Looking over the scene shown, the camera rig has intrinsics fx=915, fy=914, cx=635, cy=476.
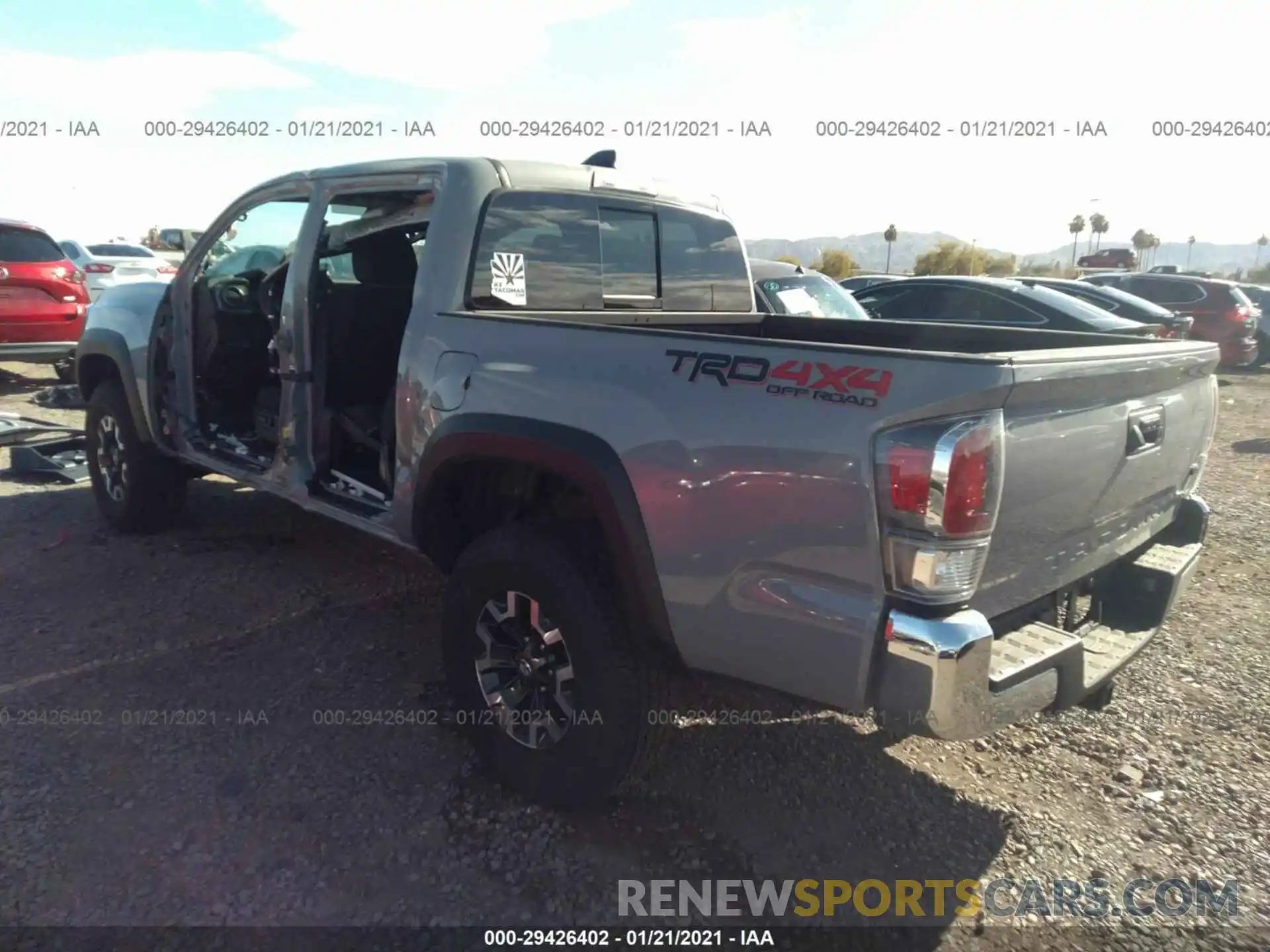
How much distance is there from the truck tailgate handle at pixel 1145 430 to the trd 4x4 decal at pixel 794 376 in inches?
38.3

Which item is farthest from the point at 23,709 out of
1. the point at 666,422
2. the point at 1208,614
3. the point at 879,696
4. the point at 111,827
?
the point at 1208,614

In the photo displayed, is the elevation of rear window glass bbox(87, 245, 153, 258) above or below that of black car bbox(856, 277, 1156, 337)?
above

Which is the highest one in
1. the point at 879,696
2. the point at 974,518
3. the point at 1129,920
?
the point at 974,518

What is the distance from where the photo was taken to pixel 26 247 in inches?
370

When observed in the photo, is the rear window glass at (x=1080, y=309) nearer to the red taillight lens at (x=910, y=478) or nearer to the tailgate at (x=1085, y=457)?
the tailgate at (x=1085, y=457)

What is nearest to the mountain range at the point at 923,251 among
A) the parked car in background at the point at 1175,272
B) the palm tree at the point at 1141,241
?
the palm tree at the point at 1141,241

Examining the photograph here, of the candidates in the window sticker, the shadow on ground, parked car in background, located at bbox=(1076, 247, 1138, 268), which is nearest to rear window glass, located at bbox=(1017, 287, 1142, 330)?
the shadow on ground

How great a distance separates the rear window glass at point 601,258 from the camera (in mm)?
3402

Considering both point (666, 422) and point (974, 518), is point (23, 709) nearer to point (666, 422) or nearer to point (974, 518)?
point (666, 422)

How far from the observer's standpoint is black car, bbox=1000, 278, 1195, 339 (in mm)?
10969

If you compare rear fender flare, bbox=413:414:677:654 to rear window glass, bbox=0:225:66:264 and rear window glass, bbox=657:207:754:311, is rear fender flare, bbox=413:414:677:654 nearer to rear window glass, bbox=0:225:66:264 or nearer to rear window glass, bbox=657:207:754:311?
rear window glass, bbox=657:207:754:311

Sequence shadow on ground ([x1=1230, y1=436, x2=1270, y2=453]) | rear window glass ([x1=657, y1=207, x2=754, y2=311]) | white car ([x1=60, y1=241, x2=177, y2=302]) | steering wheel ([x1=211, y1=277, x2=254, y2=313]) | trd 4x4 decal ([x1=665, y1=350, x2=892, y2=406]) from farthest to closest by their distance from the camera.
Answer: white car ([x1=60, y1=241, x2=177, y2=302])
shadow on ground ([x1=1230, y1=436, x2=1270, y2=453])
steering wheel ([x1=211, y1=277, x2=254, y2=313])
rear window glass ([x1=657, y1=207, x2=754, y2=311])
trd 4x4 decal ([x1=665, y1=350, x2=892, y2=406])

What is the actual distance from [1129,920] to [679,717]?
160 cm

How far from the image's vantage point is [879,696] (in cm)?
220
